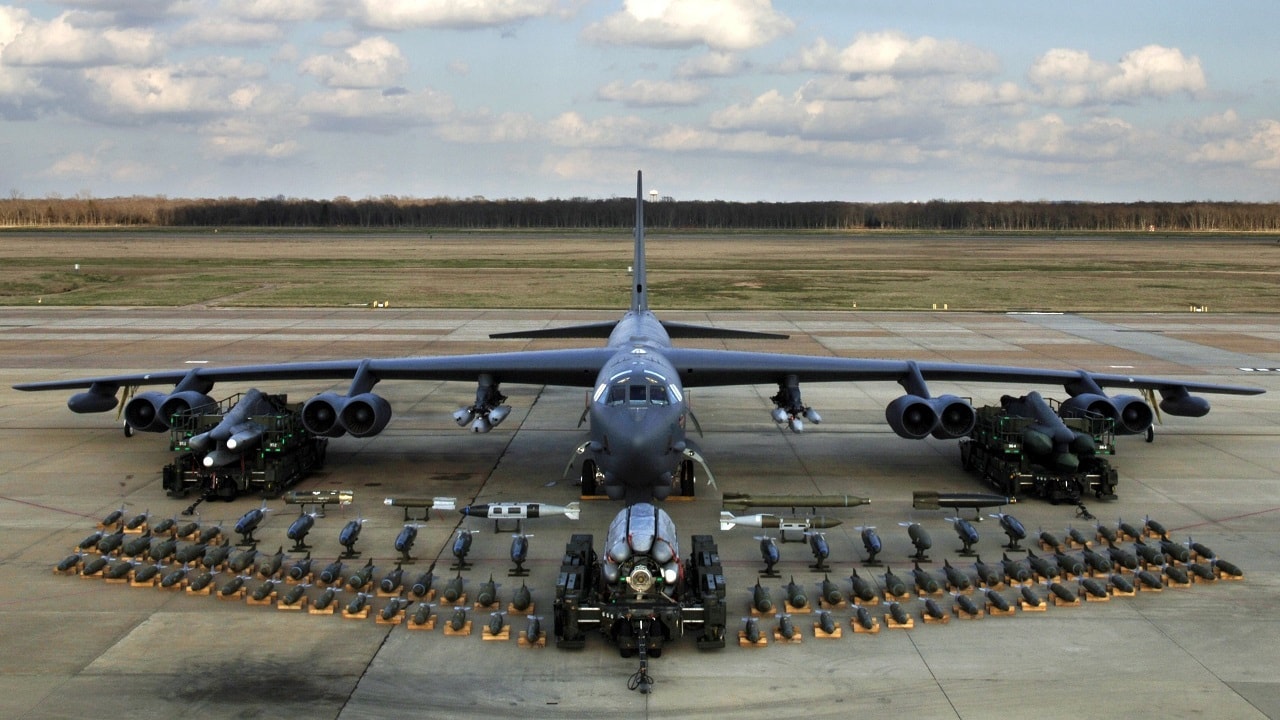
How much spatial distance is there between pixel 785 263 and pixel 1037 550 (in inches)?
3246

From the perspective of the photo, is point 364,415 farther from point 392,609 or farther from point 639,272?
point 639,272

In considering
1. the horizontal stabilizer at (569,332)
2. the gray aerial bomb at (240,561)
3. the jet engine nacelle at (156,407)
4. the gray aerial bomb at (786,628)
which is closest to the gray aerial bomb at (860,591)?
the gray aerial bomb at (786,628)

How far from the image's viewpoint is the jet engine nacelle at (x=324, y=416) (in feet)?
76.1

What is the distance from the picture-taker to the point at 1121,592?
17.0 metres

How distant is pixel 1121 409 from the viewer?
2470cm

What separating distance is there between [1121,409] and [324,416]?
18.1 metres

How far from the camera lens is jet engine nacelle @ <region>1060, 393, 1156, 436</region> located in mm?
24500

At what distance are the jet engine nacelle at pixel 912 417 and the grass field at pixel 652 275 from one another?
3881 cm

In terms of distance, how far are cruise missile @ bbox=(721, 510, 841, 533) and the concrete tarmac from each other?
1.90 feet

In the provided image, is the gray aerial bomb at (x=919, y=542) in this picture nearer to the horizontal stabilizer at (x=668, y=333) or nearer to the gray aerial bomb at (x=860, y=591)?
the gray aerial bomb at (x=860, y=591)

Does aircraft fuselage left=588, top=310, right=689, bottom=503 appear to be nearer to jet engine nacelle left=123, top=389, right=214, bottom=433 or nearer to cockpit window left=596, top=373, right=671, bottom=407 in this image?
cockpit window left=596, top=373, right=671, bottom=407

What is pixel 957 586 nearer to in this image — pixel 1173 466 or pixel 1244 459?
pixel 1173 466

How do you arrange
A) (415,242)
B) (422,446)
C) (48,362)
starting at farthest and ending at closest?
1. (415,242)
2. (48,362)
3. (422,446)

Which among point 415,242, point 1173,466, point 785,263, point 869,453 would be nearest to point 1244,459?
point 1173,466
